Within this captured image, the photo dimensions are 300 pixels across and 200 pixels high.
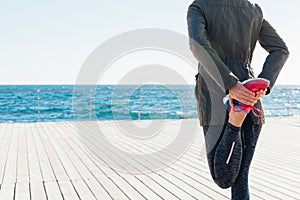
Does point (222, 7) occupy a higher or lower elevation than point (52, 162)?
higher

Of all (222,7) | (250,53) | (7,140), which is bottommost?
(7,140)

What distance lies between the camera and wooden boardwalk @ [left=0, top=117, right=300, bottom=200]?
8.90 ft

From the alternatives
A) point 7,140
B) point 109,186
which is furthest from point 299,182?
point 7,140

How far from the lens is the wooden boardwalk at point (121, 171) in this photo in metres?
2.71

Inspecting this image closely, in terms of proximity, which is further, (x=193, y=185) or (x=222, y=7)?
(x=193, y=185)

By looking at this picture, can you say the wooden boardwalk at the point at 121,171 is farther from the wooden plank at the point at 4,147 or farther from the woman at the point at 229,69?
the woman at the point at 229,69

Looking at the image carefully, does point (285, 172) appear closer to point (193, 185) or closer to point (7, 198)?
point (193, 185)

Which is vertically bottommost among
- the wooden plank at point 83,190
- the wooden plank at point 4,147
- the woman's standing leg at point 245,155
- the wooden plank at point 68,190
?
the wooden plank at point 4,147

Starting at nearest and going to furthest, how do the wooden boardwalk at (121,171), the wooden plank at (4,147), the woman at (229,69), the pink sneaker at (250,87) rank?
the pink sneaker at (250,87), the woman at (229,69), the wooden boardwalk at (121,171), the wooden plank at (4,147)

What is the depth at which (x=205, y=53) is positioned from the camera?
44.5 inches

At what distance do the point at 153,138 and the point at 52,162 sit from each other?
84.1 inches

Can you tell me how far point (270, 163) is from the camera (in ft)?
12.6

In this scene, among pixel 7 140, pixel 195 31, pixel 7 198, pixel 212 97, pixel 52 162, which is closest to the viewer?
pixel 195 31

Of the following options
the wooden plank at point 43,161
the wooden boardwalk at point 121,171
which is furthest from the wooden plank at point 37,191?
the wooden plank at point 43,161
